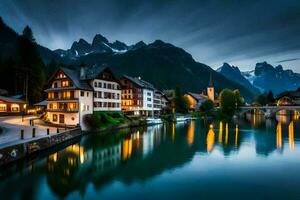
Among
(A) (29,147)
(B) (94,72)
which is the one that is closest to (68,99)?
(B) (94,72)

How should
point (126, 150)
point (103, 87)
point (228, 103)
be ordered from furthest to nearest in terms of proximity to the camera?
point (228, 103)
point (103, 87)
point (126, 150)

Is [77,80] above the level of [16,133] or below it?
above

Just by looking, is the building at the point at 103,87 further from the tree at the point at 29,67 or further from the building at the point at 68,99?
the tree at the point at 29,67

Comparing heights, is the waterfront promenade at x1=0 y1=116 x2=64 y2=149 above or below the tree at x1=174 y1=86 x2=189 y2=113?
below

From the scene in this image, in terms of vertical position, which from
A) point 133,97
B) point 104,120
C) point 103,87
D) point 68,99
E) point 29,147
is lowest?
point 29,147

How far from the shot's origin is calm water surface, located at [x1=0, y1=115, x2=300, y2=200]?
20344mm

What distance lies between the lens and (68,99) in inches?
2226

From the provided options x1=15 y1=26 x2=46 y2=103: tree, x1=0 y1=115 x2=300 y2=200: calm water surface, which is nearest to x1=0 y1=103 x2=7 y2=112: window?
x1=15 y1=26 x2=46 y2=103: tree

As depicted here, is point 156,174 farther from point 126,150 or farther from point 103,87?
point 103,87

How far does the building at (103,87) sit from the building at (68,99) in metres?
1.74

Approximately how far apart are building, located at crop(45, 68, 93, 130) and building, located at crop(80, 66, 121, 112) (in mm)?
1745

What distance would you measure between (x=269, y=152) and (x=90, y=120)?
1602 inches

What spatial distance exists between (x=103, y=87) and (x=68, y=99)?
463 inches

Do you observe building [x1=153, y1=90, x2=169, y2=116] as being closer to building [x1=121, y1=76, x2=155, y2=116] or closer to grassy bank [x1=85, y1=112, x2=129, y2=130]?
building [x1=121, y1=76, x2=155, y2=116]
